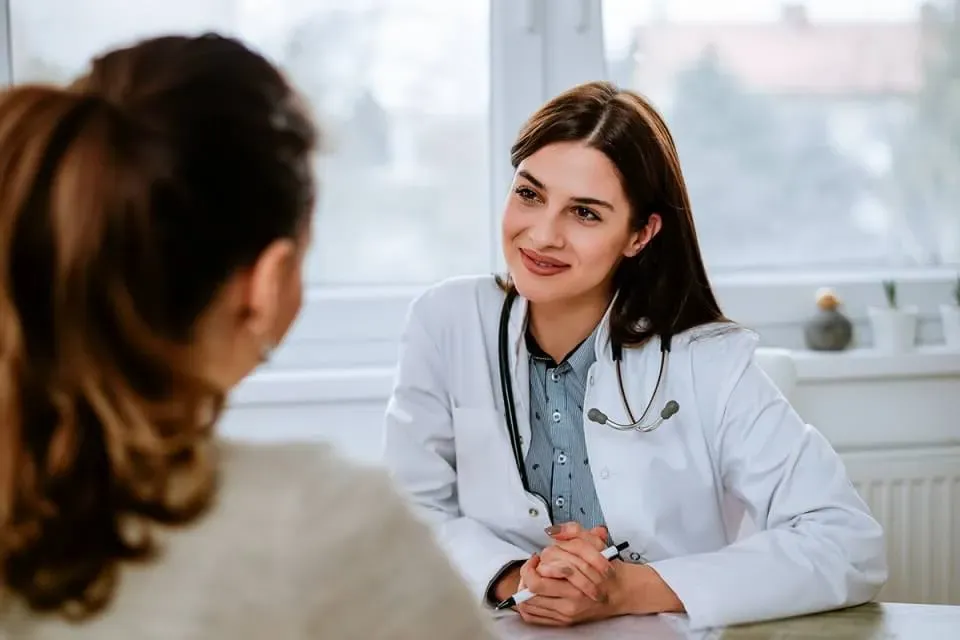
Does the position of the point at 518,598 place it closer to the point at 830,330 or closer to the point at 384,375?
the point at 384,375

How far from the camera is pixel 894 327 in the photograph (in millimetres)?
2443

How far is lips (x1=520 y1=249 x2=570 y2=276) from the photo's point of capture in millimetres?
1734

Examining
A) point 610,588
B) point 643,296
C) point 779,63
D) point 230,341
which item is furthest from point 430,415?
point 779,63

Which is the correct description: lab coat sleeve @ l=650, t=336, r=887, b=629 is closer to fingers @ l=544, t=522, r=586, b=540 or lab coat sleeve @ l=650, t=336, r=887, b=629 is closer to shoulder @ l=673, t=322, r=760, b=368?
shoulder @ l=673, t=322, r=760, b=368

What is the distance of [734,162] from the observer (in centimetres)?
257

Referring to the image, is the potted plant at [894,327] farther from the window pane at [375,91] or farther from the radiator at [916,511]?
the window pane at [375,91]

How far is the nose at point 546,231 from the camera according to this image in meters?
1.71

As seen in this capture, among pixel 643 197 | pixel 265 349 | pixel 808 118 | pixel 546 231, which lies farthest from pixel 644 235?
pixel 265 349

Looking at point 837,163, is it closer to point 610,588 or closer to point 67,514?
point 610,588

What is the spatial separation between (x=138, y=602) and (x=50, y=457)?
0.32 feet

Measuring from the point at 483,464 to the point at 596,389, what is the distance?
0.20 metres

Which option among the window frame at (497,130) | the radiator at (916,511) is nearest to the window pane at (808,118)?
the window frame at (497,130)

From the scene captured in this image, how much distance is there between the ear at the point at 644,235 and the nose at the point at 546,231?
119 millimetres

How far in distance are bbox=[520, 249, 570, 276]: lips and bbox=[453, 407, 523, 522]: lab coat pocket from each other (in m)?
0.21
